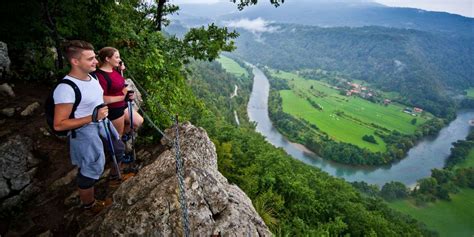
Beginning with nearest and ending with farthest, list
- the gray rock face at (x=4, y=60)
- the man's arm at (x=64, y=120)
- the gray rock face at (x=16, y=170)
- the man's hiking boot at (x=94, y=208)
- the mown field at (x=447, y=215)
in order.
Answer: the man's arm at (x=64, y=120) < the man's hiking boot at (x=94, y=208) < the gray rock face at (x=16, y=170) < the gray rock face at (x=4, y=60) < the mown field at (x=447, y=215)

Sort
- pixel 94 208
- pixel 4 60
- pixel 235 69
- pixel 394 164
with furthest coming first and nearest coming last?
pixel 235 69 < pixel 394 164 < pixel 4 60 < pixel 94 208

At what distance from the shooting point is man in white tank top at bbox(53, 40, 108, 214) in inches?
121

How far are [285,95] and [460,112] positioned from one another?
6808 centimetres

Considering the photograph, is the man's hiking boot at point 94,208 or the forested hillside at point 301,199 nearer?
the man's hiking boot at point 94,208

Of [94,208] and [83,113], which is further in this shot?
[94,208]

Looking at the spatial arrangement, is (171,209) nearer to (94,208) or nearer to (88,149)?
(88,149)

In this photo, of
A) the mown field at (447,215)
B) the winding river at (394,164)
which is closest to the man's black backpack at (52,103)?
→ the mown field at (447,215)

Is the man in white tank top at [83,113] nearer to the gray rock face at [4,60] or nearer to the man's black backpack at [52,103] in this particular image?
the man's black backpack at [52,103]

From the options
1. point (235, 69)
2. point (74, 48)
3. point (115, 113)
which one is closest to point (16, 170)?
point (115, 113)

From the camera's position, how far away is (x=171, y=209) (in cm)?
A: 337

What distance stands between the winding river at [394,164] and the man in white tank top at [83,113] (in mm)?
53728

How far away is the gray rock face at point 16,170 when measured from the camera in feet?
14.2

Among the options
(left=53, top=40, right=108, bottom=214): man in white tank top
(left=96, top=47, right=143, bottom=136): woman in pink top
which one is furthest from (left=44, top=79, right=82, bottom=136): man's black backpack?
(left=96, top=47, right=143, bottom=136): woman in pink top

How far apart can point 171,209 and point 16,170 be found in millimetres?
2985
